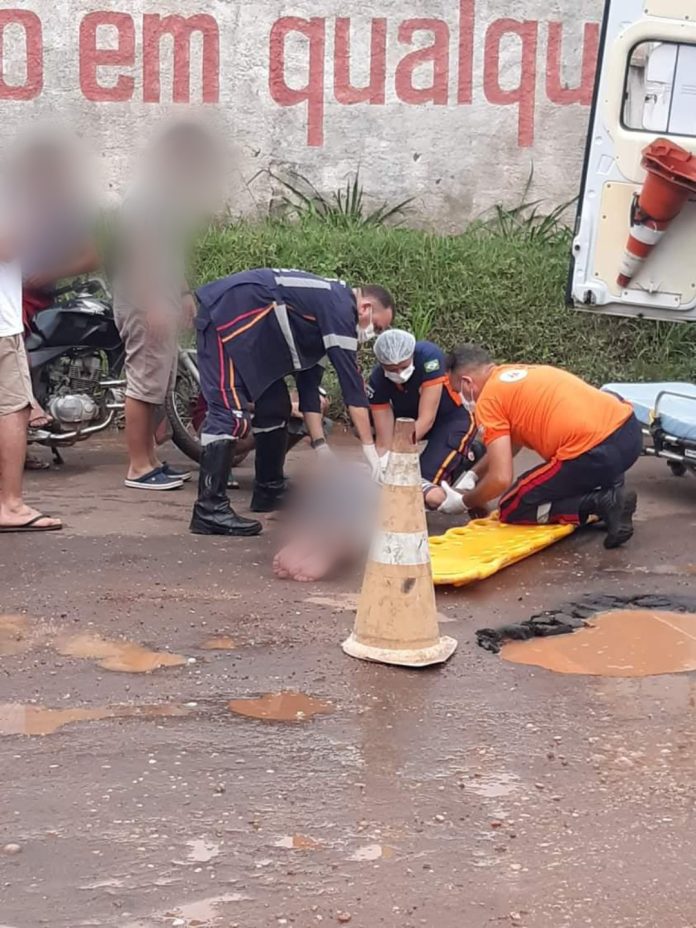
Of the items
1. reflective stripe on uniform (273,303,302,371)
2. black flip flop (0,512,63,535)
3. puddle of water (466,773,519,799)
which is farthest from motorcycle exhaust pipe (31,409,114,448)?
puddle of water (466,773,519,799)

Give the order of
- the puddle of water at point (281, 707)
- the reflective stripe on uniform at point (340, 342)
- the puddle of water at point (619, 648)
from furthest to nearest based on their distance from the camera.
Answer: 1. the reflective stripe on uniform at point (340, 342)
2. the puddle of water at point (619, 648)
3. the puddle of water at point (281, 707)

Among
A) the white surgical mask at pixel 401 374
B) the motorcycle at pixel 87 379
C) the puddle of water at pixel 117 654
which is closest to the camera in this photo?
the puddle of water at pixel 117 654

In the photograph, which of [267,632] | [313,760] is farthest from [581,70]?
[313,760]

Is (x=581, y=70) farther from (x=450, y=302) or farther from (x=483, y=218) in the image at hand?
(x=450, y=302)

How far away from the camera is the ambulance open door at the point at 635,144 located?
6887mm

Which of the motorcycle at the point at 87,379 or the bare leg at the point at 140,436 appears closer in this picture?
the bare leg at the point at 140,436

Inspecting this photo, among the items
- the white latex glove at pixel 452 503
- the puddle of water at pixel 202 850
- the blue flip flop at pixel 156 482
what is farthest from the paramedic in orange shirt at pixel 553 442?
the puddle of water at pixel 202 850

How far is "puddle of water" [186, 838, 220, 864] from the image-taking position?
3193mm

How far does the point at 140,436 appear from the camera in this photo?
7047mm

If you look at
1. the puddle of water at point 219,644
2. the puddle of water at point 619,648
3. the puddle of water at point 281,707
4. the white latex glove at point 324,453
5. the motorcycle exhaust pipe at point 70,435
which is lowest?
the motorcycle exhaust pipe at point 70,435

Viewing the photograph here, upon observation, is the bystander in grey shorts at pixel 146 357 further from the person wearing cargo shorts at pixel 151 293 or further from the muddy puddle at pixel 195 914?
the muddy puddle at pixel 195 914

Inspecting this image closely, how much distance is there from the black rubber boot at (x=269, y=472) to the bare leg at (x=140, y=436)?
0.64m

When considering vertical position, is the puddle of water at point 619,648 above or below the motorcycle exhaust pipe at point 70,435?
above

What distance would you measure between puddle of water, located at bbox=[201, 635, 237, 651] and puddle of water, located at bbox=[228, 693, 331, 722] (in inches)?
17.9
